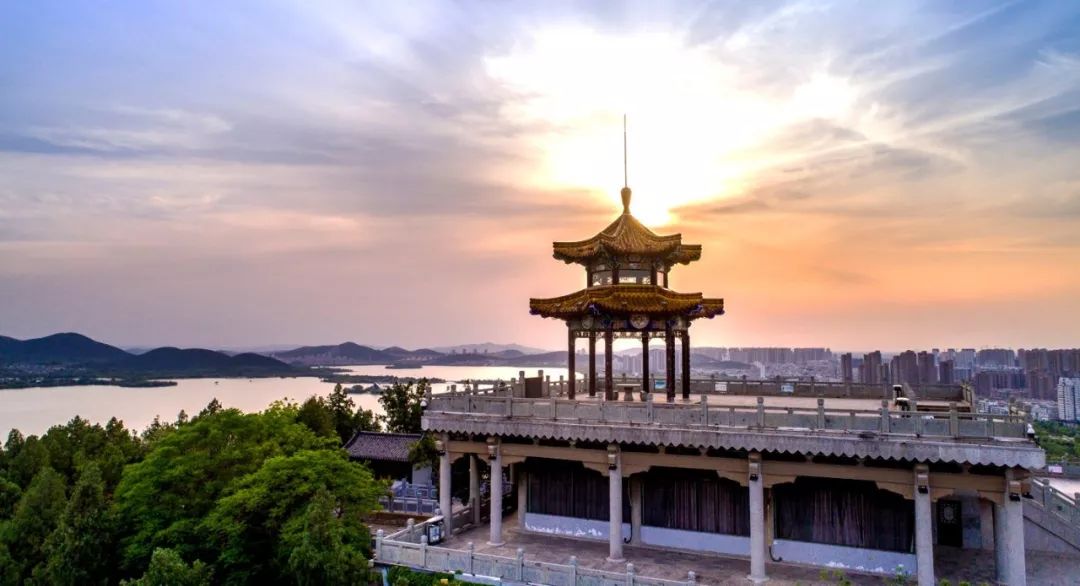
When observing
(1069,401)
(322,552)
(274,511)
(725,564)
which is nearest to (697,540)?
(725,564)

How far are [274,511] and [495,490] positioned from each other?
6.80 metres

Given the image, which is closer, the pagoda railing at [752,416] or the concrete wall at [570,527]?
the pagoda railing at [752,416]

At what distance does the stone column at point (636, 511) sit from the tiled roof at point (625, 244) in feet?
24.2

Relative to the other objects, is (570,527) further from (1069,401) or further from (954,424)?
(1069,401)

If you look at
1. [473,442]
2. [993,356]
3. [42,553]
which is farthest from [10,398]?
[993,356]

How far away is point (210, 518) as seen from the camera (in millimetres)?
20938

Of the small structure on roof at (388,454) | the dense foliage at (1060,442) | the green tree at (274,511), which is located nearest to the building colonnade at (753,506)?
the green tree at (274,511)

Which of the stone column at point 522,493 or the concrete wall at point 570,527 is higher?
the stone column at point 522,493

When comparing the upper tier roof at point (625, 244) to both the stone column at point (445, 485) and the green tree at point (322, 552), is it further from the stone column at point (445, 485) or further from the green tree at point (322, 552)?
the green tree at point (322, 552)

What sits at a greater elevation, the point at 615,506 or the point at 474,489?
the point at 615,506

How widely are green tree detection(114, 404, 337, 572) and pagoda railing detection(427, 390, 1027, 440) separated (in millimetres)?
7652

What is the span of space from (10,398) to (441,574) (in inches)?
5053

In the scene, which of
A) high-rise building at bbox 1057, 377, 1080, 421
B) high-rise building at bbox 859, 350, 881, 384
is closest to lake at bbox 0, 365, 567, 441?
high-rise building at bbox 859, 350, 881, 384

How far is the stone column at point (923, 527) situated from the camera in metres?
16.3
